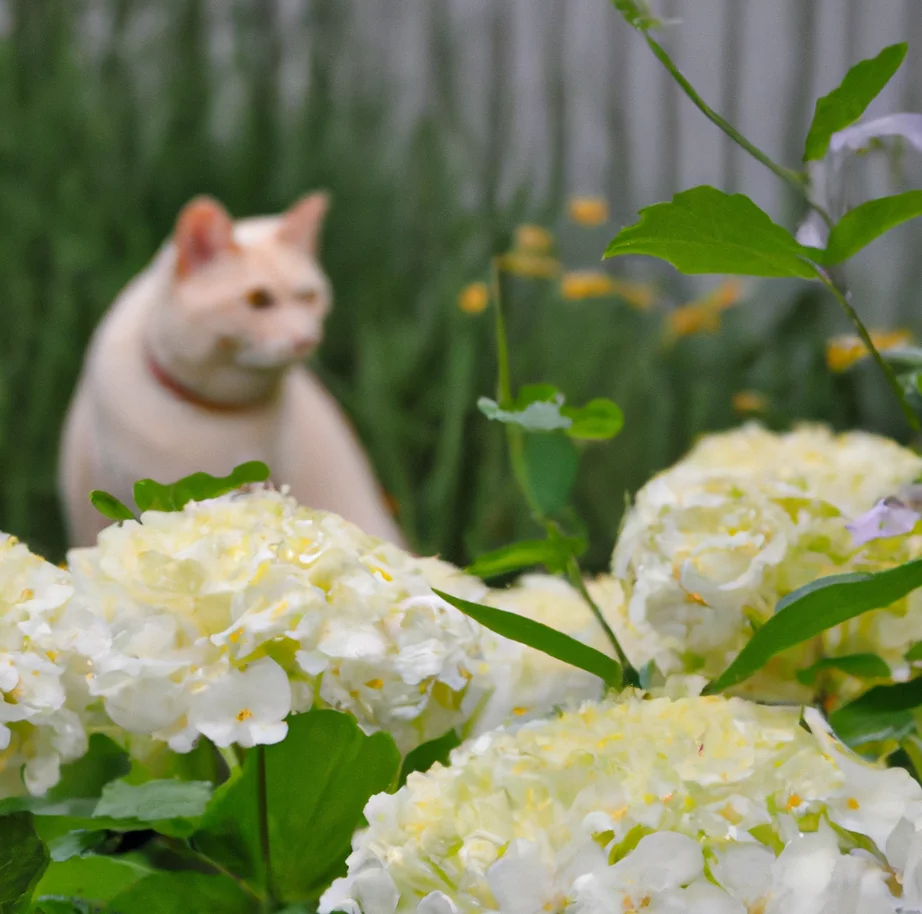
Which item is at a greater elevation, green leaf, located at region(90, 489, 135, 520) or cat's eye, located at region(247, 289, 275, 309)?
green leaf, located at region(90, 489, 135, 520)

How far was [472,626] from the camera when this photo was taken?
1.15 ft

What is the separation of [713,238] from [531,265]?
1.69m

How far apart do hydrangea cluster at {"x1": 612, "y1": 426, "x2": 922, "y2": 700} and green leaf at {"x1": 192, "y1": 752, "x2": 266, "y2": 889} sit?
5.4 inches

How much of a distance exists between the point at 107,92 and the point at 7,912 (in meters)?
1.96

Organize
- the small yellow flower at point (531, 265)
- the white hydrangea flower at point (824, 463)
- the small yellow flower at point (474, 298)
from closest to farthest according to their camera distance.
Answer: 1. the white hydrangea flower at point (824, 463)
2. the small yellow flower at point (474, 298)
3. the small yellow flower at point (531, 265)

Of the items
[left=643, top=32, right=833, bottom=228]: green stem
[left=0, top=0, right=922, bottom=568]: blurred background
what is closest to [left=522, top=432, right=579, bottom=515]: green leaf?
[left=643, top=32, right=833, bottom=228]: green stem

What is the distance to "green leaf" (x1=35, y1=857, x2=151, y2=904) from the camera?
0.31 meters

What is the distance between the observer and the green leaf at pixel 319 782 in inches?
12.0

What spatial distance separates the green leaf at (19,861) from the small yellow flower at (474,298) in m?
1.54

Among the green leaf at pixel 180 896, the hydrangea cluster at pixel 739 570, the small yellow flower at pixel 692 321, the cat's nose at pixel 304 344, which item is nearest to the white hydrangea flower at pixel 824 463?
the hydrangea cluster at pixel 739 570

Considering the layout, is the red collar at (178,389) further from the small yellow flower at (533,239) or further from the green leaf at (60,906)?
the green leaf at (60,906)

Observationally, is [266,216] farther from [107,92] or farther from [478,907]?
[478,907]

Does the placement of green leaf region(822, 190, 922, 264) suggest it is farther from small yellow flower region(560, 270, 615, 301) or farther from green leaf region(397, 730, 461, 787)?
small yellow flower region(560, 270, 615, 301)

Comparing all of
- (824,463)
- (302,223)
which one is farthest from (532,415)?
(302,223)
